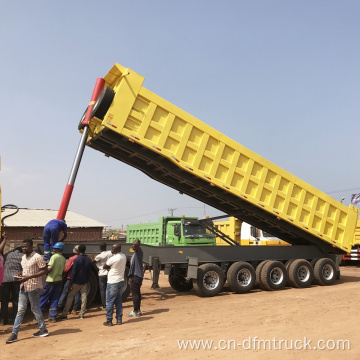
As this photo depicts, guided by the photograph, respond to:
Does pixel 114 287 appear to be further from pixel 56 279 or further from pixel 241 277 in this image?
pixel 241 277

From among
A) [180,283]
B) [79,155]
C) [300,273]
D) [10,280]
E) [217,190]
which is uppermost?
[217,190]

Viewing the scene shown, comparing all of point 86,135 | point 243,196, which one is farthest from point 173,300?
point 86,135

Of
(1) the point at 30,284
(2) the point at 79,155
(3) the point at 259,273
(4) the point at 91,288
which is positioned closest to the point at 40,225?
(2) the point at 79,155

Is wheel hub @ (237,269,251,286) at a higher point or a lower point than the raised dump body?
lower

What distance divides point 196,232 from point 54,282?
20.1 ft

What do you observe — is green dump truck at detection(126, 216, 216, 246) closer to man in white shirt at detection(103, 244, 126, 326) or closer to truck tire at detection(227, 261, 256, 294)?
truck tire at detection(227, 261, 256, 294)

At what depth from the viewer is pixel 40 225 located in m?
27.7

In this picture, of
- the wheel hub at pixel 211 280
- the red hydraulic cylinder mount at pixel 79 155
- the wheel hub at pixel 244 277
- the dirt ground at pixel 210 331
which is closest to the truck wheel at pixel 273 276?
the wheel hub at pixel 244 277

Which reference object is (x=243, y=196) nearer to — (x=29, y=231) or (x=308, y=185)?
(x=308, y=185)

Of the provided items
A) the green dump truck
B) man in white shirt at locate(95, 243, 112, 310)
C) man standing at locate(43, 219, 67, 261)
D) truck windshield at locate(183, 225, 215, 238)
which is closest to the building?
the green dump truck

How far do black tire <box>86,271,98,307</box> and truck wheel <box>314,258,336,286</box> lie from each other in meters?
6.97

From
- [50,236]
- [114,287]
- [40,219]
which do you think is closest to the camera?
[114,287]

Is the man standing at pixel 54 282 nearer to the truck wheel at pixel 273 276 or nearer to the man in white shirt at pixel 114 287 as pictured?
the man in white shirt at pixel 114 287

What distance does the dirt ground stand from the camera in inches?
200
